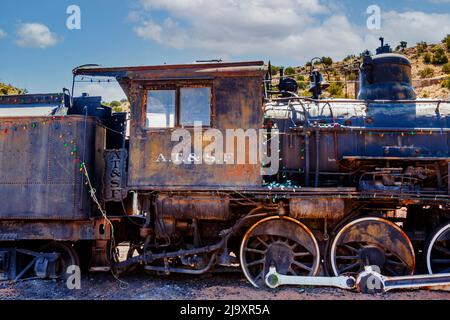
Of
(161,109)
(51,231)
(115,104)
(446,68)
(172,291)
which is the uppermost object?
(446,68)

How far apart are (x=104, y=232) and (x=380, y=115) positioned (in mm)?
5084

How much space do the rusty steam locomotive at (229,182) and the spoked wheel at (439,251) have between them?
0.02 m

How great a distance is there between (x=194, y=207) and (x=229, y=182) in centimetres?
72

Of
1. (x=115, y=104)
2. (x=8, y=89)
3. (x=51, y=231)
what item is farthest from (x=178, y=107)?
(x=115, y=104)

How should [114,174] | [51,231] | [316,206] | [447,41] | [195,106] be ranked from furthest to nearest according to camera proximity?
[447,41] → [114,174] → [51,231] → [195,106] → [316,206]

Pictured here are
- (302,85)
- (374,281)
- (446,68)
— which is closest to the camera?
(374,281)

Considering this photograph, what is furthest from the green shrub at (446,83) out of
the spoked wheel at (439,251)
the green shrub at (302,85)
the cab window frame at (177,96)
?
the cab window frame at (177,96)

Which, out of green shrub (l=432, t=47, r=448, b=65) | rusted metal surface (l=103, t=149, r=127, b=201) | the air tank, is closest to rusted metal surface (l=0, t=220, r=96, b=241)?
rusted metal surface (l=103, t=149, r=127, b=201)

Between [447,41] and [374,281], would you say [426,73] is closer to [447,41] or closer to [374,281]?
[447,41]

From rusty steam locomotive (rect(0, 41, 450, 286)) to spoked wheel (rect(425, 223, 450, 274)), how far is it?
0.07 ft

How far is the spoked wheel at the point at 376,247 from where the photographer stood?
20.2 feet

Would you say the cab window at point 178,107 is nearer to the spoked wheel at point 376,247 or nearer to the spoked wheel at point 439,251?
the spoked wheel at point 376,247

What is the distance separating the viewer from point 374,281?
5.73 m

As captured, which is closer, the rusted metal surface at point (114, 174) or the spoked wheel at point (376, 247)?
the spoked wheel at point (376, 247)
